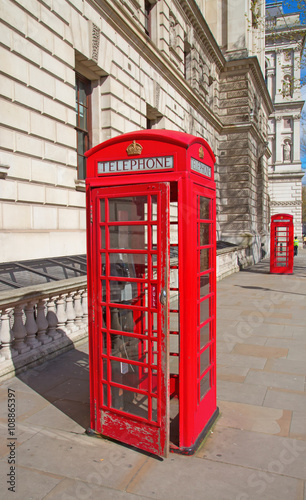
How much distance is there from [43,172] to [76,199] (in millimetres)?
1454

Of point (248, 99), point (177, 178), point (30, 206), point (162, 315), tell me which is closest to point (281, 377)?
point (162, 315)

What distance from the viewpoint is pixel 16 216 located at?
348 inches

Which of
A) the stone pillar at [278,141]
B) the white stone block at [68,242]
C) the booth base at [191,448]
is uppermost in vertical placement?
the stone pillar at [278,141]

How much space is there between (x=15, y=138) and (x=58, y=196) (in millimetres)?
1908

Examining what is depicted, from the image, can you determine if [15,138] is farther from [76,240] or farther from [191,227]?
[191,227]

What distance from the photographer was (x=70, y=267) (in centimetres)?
792

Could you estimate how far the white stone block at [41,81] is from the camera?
29.9 feet

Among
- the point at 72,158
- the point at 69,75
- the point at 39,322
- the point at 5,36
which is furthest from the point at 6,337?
the point at 69,75

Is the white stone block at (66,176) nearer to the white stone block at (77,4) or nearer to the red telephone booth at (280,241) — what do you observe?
the white stone block at (77,4)

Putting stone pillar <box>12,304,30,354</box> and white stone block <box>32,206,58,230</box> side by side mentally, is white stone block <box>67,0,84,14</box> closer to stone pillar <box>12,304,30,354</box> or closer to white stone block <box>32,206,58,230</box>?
white stone block <box>32,206,58,230</box>

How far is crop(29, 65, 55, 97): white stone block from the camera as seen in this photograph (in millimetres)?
9109

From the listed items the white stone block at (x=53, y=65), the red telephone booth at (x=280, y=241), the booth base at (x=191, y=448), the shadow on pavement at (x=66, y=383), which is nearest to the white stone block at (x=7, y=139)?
the white stone block at (x=53, y=65)

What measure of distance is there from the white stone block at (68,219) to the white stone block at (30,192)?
32.0 inches

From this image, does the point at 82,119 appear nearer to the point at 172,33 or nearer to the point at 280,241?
the point at 172,33
